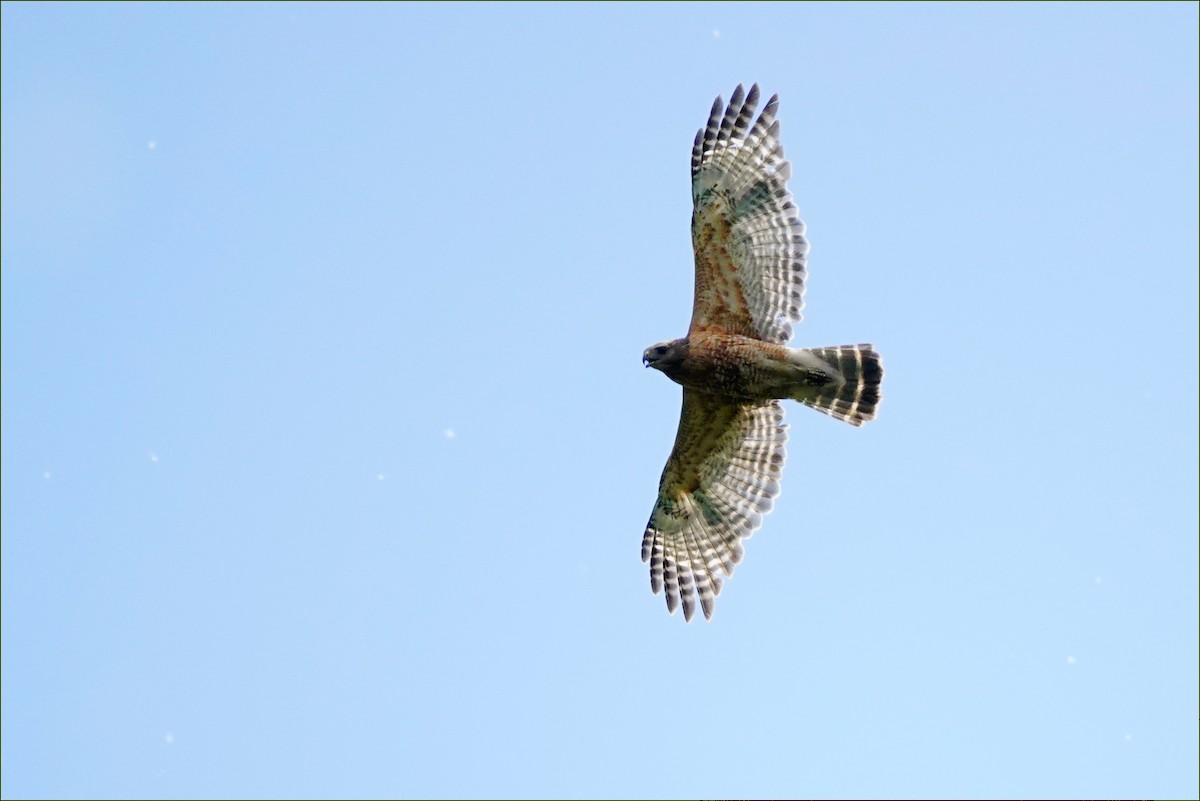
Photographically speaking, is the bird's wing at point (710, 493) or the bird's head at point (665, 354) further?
the bird's wing at point (710, 493)

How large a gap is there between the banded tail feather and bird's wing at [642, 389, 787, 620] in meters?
0.71

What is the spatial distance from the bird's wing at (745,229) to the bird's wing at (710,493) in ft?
3.26

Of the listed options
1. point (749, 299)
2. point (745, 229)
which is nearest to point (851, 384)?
point (749, 299)

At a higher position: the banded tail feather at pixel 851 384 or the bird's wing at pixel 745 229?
the bird's wing at pixel 745 229

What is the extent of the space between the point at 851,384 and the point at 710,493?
1.93 m

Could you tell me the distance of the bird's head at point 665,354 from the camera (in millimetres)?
14508

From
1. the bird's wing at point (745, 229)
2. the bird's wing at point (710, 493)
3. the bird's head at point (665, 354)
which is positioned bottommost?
the bird's wing at point (710, 493)

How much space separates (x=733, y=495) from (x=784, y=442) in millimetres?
717

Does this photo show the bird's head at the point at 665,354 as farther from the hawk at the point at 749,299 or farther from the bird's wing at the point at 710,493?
the bird's wing at the point at 710,493

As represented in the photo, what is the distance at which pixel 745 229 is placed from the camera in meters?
14.4

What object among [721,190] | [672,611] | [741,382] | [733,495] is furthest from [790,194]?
[672,611]

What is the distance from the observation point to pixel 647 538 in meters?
16.1

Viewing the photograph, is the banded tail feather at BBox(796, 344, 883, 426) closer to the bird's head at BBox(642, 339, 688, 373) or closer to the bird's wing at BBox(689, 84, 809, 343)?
the bird's wing at BBox(689, 84, 809, 343)

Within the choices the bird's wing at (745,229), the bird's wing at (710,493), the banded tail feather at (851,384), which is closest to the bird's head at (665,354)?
the bird's wing at (745,229)
